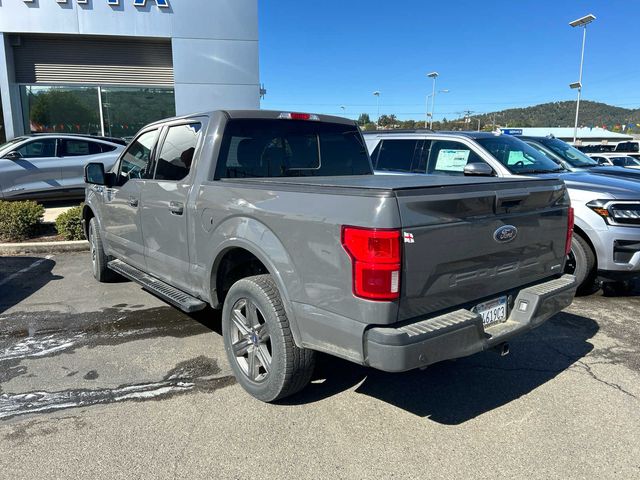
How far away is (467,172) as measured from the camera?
18.2ft

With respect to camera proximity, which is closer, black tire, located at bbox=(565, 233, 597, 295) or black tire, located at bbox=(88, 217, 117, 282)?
black tire, located at bbox=(565, 233, 597, 295)

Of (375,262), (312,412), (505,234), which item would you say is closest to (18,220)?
(312,412)

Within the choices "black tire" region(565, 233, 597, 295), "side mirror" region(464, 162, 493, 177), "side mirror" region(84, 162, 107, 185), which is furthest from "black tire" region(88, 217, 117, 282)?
"black tire" region(565, 233, 597, 295)

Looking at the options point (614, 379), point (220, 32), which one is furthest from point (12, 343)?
point (220, 32)

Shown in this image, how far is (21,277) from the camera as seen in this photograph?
662 cm

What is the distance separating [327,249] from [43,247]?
723cm

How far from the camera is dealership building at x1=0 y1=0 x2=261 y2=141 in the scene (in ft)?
48.6

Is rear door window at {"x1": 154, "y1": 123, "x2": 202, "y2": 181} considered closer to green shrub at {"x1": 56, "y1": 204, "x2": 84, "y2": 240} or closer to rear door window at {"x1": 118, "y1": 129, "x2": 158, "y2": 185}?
rear door window at {"x1": 118, "y1": 129, "x2": 158, "y2": 185}

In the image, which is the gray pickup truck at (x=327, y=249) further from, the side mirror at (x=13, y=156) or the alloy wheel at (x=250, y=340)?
the side mirror at (x=13, y=156)

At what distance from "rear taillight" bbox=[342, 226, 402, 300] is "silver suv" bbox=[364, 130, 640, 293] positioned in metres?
3.43

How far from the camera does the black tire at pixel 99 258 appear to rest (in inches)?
236

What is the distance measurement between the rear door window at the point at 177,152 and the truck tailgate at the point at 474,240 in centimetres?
222

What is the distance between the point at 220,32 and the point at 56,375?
1415cm

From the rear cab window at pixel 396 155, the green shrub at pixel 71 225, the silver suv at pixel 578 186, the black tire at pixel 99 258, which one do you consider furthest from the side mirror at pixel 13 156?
the silver suv at pixel 578 186
